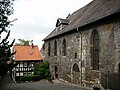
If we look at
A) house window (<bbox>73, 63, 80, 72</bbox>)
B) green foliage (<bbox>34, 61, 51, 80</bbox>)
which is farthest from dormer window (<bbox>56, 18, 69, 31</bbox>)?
house window (<bbox>73, 63, 80, 72</bbox>)

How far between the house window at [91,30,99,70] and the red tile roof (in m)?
14.7

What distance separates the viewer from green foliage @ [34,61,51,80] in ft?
89.2

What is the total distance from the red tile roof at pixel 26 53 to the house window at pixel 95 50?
1470 cm

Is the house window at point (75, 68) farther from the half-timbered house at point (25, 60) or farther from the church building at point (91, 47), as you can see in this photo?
the half-timbered house at point (25, 60)

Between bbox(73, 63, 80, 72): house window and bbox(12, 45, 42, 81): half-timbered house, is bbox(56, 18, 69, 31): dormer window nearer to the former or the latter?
bbox(73, 63, 80, 72): house window

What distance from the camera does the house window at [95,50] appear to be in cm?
1677

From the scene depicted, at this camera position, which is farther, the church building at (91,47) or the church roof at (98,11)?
the church roof at (98,11)

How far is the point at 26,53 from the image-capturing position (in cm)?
3105

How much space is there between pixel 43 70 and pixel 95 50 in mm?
12474

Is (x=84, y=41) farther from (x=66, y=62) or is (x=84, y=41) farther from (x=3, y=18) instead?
(x=3, y=18)

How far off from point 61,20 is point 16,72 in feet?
33.2

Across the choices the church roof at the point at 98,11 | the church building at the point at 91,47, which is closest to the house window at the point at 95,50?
the church building at the point at 91,47

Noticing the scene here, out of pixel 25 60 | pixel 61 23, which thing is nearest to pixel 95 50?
pixel 61 23

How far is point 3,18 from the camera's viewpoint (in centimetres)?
1440
